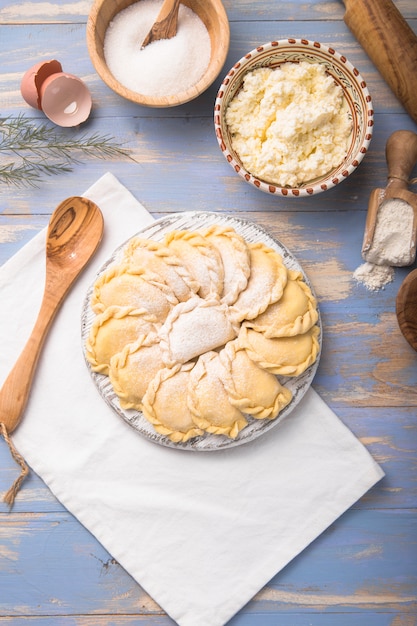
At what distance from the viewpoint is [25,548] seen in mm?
1291

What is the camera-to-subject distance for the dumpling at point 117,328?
1128 millimetres

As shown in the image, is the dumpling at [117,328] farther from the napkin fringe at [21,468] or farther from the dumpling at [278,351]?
the napkin fringe at [21,468]

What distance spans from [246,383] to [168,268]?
0.85 ft

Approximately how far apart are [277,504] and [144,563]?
30 centimetres

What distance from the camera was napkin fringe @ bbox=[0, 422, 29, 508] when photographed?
1.26 metres

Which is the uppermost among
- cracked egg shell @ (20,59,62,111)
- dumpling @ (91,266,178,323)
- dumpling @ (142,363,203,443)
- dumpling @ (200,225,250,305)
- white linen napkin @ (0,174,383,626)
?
cracked egg shell @ (20,59,62,111)

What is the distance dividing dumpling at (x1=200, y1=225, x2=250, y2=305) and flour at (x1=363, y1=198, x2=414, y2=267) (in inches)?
11.8

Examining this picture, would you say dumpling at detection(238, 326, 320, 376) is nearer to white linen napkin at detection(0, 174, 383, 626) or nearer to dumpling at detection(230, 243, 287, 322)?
dumpling at detection(230, 243, 287, 322)

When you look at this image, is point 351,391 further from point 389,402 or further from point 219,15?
point 219,15

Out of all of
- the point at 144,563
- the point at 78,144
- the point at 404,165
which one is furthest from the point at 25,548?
the point at 404,165

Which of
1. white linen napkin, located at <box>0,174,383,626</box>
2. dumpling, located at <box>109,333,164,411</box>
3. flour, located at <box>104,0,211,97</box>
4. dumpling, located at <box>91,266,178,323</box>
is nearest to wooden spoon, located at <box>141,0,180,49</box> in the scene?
flour, located at <box>104,0,211,97</box>

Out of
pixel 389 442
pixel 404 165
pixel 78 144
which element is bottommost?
pixel 389 442

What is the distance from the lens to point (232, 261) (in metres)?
1.14

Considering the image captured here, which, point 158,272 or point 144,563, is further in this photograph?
point 144,563
